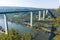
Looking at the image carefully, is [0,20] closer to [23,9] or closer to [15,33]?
[23,9]

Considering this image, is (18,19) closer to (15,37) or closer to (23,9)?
(23,9)

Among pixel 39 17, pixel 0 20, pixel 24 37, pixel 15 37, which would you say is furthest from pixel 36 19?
pixel 15 37

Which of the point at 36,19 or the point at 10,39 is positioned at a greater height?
the point at 10,39

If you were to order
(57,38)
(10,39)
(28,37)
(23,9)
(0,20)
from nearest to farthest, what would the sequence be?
(57,38) < (10,39) < (28,37) < (23,9) < (0,20)

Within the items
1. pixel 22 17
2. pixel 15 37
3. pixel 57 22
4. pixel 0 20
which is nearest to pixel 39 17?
pixel 22 17

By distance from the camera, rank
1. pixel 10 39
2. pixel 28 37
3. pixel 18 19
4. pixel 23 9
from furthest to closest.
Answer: pixel 18 19 < pixel 23 9 < pixel 28 37 < pixel 10 39

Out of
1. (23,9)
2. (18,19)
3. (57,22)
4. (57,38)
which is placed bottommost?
(18,19)

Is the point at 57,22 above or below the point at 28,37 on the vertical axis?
above

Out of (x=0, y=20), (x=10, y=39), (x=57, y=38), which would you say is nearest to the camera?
(x=57, y=38)

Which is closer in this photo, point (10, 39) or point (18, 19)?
point (10, 39)

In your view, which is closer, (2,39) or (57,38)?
(57,38)
